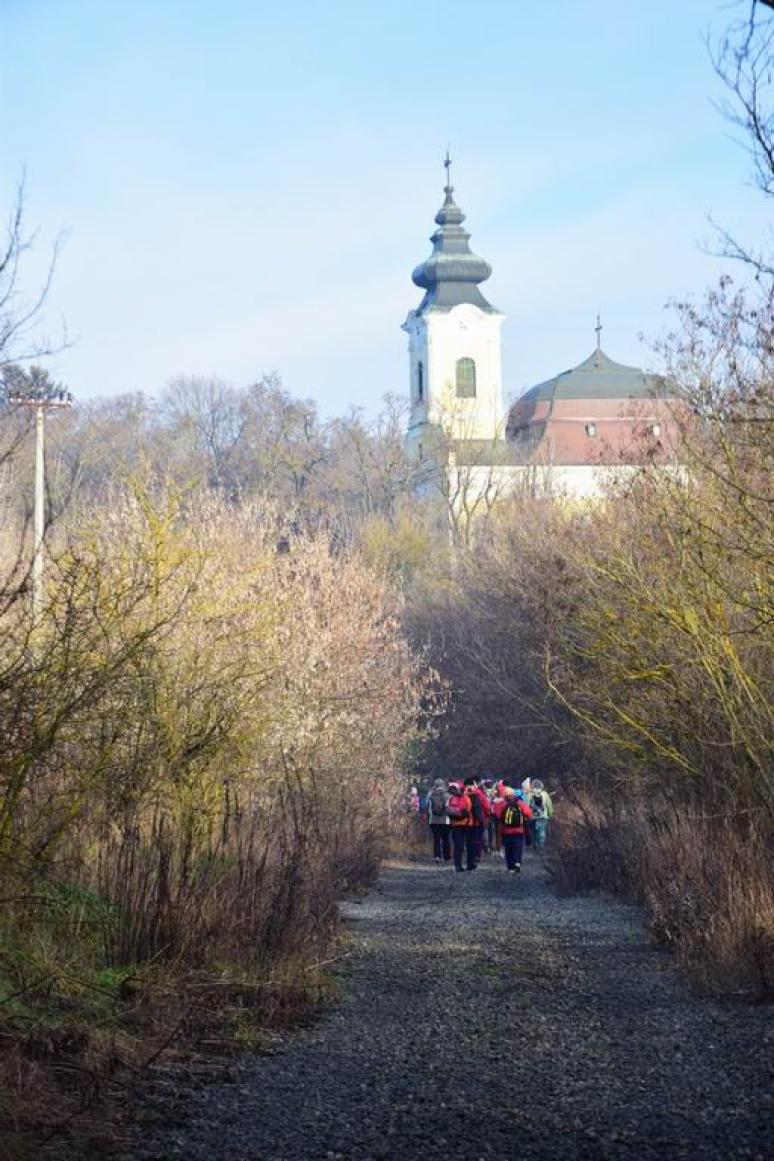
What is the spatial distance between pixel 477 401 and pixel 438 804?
218 feet

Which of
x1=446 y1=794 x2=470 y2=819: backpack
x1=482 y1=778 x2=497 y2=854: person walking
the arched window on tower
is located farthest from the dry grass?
the arched window on tower

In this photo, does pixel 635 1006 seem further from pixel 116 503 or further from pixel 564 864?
pixel 116 503

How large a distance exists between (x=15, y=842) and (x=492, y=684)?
3146 cm

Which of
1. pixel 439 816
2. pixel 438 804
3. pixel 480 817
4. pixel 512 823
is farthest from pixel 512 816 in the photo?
pixel 439 816

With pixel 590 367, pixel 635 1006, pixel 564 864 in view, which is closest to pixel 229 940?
pixel 635 1006

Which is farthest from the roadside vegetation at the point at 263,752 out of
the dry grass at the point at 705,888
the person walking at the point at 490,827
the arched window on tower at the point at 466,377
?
the arched window on tower at the point at 466,377

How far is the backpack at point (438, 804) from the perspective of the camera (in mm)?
32844

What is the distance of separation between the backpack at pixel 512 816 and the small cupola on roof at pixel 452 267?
76.1m

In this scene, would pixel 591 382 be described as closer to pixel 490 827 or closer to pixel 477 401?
pixel 477 401

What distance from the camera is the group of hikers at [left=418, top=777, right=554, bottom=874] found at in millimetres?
30203

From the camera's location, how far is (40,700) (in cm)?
937

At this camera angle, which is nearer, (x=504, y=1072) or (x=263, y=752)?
(x=504, y=1072)

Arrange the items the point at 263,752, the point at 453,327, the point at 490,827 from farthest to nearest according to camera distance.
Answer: the point at 453,327, the point at 490,827, the point at 263,752

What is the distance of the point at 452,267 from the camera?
104 meters
